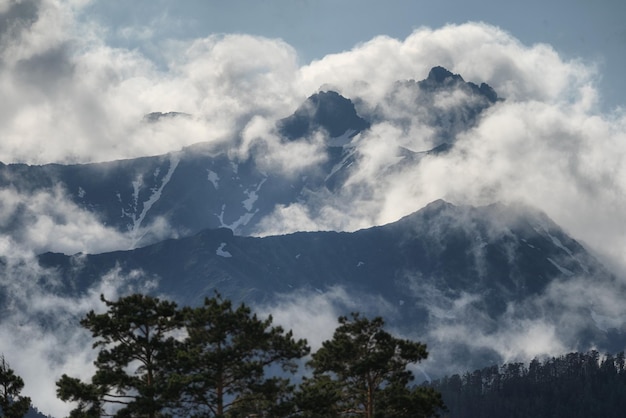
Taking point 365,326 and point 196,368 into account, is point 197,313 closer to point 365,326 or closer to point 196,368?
point 196,368

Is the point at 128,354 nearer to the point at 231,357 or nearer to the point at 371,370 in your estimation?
the point at 231,357

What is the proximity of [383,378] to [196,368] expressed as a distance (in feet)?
49.2

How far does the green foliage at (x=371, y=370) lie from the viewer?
70.1m

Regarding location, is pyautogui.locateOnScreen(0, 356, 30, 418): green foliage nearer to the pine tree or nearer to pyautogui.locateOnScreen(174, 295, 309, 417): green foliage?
the pine tree

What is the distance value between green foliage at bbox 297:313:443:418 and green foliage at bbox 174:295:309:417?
2.95 m

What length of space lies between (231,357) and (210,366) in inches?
66.0

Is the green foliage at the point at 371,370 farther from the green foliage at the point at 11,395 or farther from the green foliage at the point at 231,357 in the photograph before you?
the green foliage at the point at 11,395

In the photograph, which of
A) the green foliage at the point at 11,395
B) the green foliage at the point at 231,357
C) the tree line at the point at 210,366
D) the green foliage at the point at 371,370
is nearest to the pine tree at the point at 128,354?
the tree line at the point at 210,366

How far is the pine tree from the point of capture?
6700cm

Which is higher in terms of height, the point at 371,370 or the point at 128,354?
the point at 128,354

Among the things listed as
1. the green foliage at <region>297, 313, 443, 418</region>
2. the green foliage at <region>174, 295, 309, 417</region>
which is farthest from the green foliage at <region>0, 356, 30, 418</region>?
the green foliage at <region>297, 313, 443, 418</region>

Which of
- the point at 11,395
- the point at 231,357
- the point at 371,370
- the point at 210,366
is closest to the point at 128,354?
the point at 210,366

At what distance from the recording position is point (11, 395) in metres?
75.9

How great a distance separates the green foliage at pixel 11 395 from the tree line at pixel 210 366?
5791 mm
